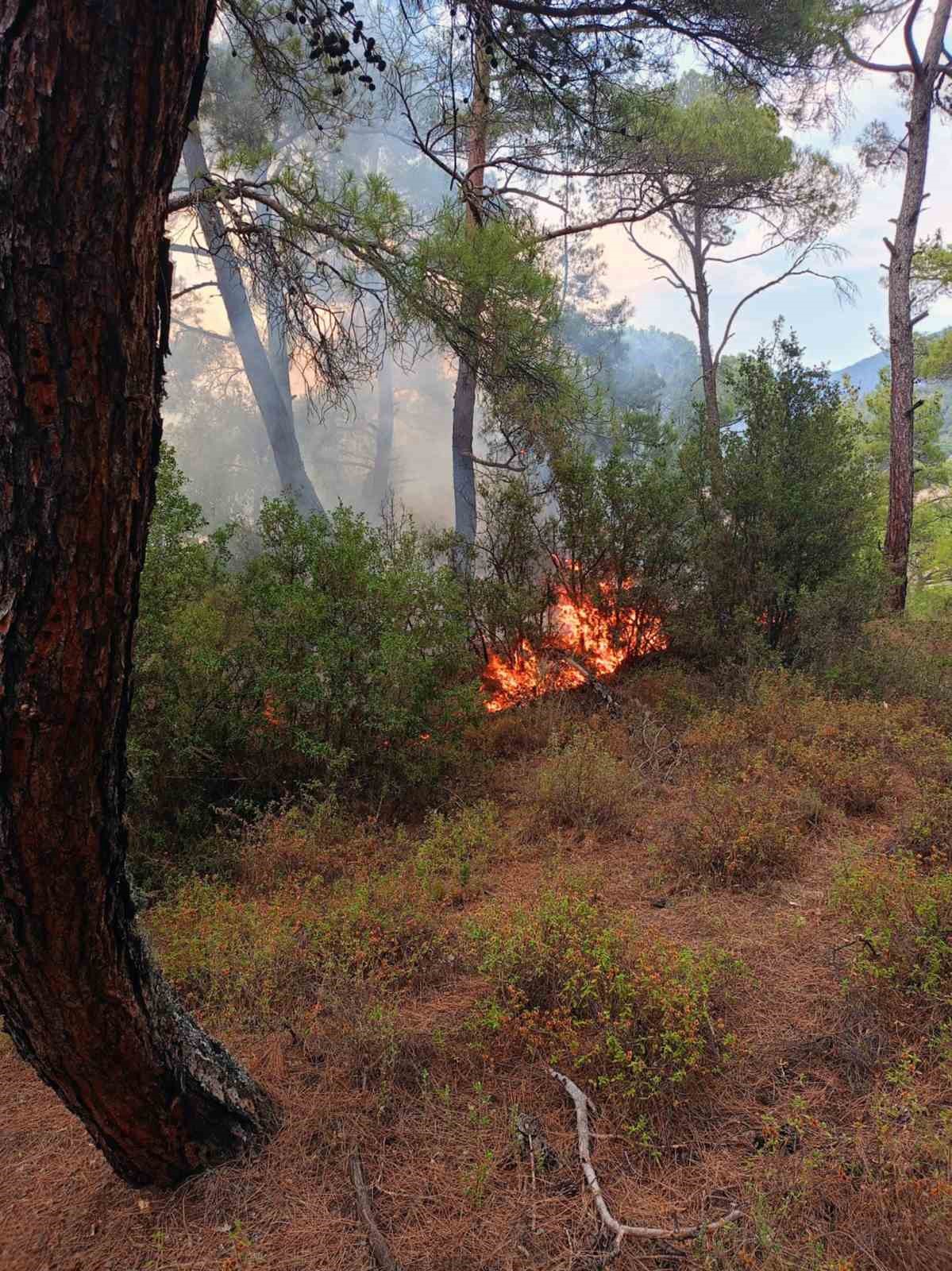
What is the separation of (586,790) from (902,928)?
7.51ft

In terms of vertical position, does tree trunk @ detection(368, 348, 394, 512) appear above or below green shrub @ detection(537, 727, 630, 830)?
above

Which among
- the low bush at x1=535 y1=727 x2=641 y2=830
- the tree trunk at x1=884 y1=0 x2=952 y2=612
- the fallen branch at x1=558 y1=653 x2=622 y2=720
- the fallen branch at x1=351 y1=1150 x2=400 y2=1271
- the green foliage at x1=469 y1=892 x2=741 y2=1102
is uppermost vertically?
the tree trunk at x1=884 y1=0 x2=952 y2=612

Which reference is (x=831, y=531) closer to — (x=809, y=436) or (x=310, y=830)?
(x=809, y=436)

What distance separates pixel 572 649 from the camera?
793 centimetres

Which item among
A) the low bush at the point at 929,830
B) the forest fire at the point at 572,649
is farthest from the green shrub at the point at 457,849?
the forest fire at the point at 572,649

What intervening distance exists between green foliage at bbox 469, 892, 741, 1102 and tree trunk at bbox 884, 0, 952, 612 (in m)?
8.51

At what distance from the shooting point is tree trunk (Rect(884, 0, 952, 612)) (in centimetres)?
985

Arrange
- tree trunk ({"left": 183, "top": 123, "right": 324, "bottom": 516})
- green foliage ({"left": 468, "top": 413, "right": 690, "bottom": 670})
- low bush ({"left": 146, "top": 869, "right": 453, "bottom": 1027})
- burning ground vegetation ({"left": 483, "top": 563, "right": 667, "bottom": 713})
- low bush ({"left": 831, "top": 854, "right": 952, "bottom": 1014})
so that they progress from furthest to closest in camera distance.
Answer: tree trunk ({"left": 183, "top": 123, "right": 324, "bottom": 516})
green foliage ({"left": 468, "top": 413, "right": 690, "bottom": 670})
burning ground vegetation ({"left": 483, "top": 563, "right": 667, "bottom": 713})
low bush ({"left": 146, "top": 869, "right": 453, "bottom": 1027})
low bush ({"left": 831, "top": 854, "right": 952, "bottom": 1014})

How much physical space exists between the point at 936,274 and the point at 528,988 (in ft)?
50.8

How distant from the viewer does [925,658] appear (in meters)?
7.34

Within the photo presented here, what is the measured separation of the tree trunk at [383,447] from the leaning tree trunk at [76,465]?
27019mm

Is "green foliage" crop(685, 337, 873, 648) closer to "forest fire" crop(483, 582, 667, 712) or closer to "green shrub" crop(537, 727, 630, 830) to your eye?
"forest fire" crop(483, 582, 667, 712)

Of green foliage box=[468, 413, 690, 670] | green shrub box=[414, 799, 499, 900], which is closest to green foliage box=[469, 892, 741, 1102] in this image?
green shrub box=[414, 799, 499, 900]

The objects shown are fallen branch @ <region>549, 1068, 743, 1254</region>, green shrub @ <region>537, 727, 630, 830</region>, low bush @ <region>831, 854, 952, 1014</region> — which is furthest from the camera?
green shrub @ <region>537, 727, 630, 830</region>
